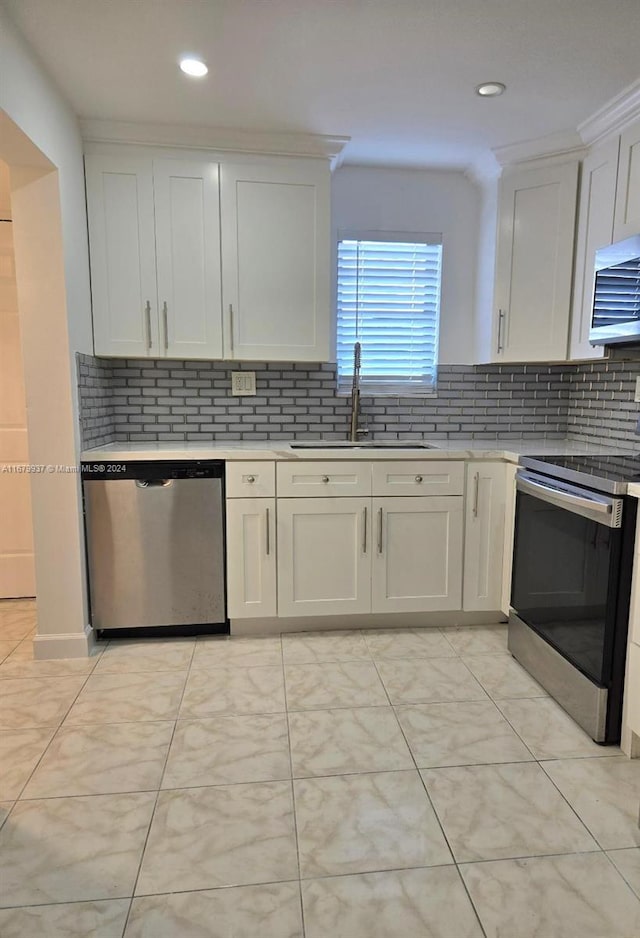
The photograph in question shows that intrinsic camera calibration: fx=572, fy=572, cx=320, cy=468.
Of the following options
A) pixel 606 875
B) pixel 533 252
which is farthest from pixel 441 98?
pixel 606 875

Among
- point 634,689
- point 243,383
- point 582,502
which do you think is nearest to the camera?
point 634,689

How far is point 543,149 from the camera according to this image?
273 centimetres

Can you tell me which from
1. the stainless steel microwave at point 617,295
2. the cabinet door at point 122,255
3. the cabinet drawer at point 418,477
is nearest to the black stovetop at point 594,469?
the cabinet drawer at point 418,477

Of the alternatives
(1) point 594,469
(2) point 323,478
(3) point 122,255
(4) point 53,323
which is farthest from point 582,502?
(3) point 122,255

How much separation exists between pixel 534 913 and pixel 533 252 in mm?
2681

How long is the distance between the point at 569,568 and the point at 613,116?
1.90 m

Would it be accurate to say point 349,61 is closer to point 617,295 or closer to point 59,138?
point 59,138

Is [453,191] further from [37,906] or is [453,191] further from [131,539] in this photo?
[37,906]

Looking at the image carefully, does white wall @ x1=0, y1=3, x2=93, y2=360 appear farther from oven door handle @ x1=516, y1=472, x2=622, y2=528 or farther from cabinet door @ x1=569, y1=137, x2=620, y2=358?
cabinet door @ x1=569, y1=137, x2=620, y2=358

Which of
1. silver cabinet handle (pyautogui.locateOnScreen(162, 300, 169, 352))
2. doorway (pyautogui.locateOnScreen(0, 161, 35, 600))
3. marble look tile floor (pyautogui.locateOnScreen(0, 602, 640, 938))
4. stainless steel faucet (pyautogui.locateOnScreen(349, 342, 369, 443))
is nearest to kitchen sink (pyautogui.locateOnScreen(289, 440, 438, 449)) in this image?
stainless steel faucet (pyautogui.locateOnScreen(349, 342, 369, 443))

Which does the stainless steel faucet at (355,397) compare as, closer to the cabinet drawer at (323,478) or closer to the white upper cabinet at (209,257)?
the white upper cabinet at (209,257)

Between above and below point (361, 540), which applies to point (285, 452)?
above

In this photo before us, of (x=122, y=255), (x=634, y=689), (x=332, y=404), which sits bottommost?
(x=634, y=689)

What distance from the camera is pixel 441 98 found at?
2348 mm
